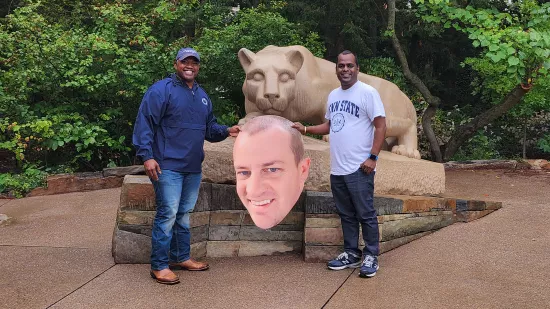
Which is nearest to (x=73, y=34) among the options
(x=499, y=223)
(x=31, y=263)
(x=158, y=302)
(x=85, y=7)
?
(x=85, y=7)

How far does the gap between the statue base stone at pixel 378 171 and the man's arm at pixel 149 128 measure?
0.94 metres

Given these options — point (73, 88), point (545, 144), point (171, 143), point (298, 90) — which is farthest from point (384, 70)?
point (171, 143)

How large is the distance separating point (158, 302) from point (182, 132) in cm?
116

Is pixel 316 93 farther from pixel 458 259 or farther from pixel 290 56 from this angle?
pixel 458 259

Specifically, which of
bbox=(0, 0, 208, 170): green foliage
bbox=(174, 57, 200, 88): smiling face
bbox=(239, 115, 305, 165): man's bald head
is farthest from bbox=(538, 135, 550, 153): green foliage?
bbox=(174, 57, 200, 88): smiling face

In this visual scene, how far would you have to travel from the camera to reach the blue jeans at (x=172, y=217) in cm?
354

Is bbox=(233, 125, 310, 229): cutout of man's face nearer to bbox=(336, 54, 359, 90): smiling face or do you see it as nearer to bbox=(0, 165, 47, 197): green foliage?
bbox=(336, 54, 359, 90): smiling face

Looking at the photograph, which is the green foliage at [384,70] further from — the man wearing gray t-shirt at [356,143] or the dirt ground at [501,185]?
the man wearing gray t-shirt at [356,143]

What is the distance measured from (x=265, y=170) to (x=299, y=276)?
104cm

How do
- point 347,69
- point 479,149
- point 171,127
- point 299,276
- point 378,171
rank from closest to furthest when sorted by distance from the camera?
point 171,127 → point 347,69 → point 299,276 → point 378,171 → point 479,149

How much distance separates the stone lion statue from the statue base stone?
26 centimetres

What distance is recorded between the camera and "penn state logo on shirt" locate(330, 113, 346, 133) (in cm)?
371

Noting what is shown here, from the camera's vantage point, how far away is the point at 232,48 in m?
8.27

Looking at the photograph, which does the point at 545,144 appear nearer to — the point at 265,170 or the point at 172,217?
the point at 265,170
